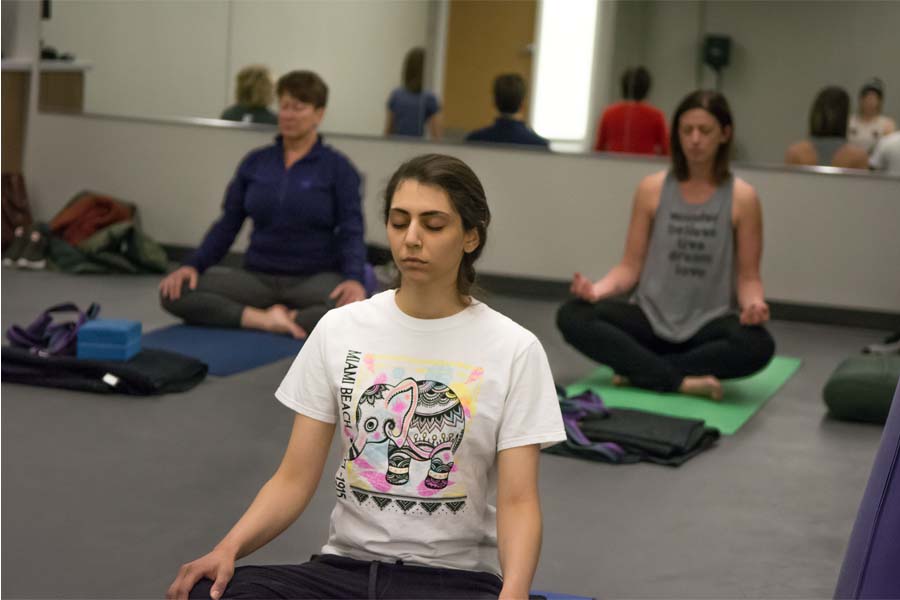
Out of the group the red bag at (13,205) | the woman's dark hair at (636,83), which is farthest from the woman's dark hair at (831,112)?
the red bag at (13,205)

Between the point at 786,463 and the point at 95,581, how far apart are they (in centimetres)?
205

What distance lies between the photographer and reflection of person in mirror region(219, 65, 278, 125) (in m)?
7.08

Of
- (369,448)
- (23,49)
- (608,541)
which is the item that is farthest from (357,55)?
(369,448)

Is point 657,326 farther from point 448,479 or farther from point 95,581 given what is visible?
point 448,479

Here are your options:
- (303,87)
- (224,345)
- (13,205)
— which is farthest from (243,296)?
(13,205)

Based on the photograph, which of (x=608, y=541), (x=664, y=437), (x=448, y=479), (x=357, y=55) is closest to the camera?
(x=448, y=479)

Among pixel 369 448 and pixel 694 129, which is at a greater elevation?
pixel 694 129

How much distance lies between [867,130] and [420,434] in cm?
506

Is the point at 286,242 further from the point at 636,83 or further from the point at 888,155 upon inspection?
the point at 888,155

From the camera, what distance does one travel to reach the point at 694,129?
4301 mm

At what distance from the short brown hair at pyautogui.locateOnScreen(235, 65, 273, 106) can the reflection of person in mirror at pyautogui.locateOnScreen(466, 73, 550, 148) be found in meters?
1.29

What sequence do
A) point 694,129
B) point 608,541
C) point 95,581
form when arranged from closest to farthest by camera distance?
point 95,581
point 608,541
point 694,129

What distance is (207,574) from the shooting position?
1.73 meters

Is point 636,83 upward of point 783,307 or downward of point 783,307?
upward
